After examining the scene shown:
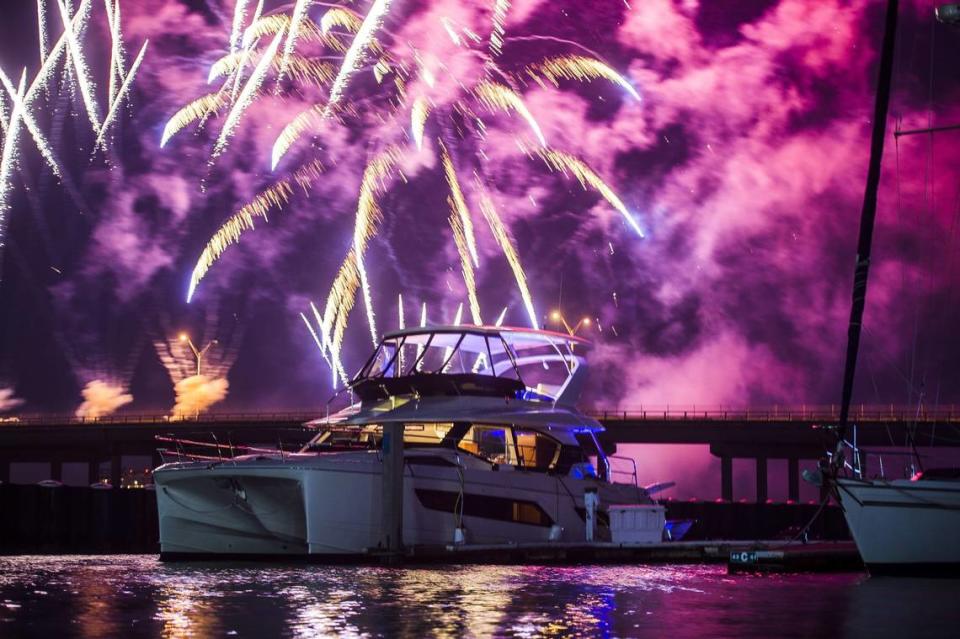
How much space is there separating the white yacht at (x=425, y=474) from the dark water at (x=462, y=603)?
8.07 feet

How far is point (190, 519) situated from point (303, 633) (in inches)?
677

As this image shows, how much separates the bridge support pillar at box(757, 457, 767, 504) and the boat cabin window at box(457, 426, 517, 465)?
6009 centimetres

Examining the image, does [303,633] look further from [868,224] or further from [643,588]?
[868,224]

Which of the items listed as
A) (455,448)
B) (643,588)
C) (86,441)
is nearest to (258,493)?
(455,448)

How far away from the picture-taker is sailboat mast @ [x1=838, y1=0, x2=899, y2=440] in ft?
86.6

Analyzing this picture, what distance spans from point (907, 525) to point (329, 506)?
12.2 m

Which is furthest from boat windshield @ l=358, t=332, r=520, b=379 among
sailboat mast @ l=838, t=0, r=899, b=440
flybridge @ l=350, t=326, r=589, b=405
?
sailboat mast @ l=838, t=0, r=899, b=440

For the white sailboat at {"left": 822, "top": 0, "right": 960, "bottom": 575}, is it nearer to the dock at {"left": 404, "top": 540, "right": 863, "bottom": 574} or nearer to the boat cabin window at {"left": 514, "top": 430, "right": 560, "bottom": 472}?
the dock at {"left": 404, "top": 540, "right": 863, "bottom": 574}

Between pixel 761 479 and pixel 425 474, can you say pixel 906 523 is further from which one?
pixel 761 479

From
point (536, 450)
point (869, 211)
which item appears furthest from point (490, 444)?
point (869, 211)

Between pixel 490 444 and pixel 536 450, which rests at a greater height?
pixel 490 444

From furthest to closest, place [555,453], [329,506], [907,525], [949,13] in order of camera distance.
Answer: [555,453]
[329,506]
[949,13]
[907,525]

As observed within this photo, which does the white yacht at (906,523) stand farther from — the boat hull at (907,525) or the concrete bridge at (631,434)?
Result: the concrete bridge at (631,434)

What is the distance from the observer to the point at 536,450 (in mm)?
33188
